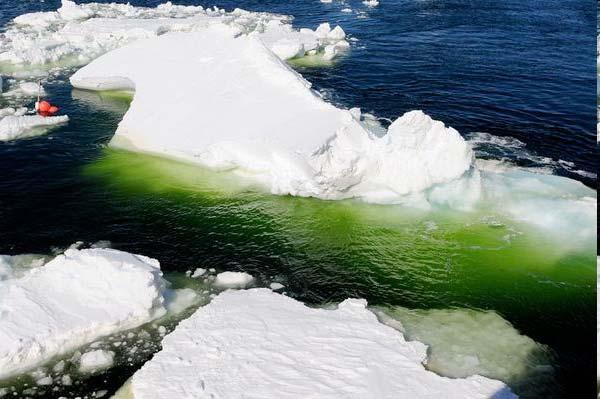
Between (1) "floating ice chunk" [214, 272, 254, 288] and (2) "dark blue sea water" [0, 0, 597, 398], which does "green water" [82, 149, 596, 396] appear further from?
(1) "floating ice chunk" [214, 272, 254, 288]

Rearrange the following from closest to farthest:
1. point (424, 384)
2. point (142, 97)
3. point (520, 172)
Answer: point (424, 384) < point (520, 172) < point (142, 97)

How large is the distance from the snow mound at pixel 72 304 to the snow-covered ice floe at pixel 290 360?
4.24ft

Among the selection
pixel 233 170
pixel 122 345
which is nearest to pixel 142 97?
pixel 233 170

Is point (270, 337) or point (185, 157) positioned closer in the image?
point (270, 337)

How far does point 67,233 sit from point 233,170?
20.5 feet

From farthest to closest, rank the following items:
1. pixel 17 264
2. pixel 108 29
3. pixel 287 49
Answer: pixel 108 29 < pixel 287 49 < pixel 17 264

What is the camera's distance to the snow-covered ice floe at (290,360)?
460 inches

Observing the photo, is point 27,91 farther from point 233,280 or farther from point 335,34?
point 233,280

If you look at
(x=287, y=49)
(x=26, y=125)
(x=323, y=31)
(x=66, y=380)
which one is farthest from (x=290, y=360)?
(x=323, y=31)

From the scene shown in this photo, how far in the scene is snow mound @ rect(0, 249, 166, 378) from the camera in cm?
1295

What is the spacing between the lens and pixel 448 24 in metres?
42.1

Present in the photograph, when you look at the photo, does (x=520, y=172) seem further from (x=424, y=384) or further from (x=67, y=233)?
(x=67, y=233)

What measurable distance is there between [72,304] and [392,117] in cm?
1736

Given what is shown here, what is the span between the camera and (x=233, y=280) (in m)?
15.9
